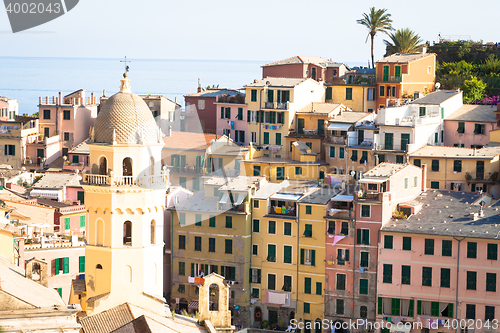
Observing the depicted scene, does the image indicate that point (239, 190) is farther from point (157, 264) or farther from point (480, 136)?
point (157, 264)

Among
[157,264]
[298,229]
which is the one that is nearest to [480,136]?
[298,229]

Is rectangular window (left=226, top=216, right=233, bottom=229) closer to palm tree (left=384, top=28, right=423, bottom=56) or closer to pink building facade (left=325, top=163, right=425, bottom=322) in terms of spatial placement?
pink building facade (left=325, top=163, right=425, bottom=322)

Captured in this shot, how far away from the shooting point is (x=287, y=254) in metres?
61.1

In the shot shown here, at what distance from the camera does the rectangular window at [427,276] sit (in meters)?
56.2

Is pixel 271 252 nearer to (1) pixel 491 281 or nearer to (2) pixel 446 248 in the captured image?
(2) pixel 446 248

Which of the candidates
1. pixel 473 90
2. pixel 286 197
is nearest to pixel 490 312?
pixel 286 197

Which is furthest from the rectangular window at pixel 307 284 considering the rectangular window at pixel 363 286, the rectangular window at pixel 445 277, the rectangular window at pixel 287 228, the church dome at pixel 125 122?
the church dome at pixel 125 122

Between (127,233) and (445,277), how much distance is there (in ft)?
88.9

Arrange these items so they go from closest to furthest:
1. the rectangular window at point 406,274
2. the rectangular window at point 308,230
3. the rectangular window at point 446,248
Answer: the rectangular window at point 446,248, the rectangular window at point 406,274, the rectangular window at point 308,230

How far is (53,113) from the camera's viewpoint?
277ft

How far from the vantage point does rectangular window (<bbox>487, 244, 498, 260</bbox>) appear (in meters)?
55.2

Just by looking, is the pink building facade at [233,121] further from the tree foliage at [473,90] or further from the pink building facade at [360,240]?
the pink building facade at [360,240]

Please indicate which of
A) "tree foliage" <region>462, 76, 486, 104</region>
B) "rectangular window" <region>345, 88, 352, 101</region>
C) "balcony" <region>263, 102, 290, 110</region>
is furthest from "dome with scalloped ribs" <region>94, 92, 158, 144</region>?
"tree foliage" <region>462, 76, 486, 104</region>

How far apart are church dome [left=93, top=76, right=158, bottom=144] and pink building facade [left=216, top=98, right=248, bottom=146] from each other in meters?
45.3
